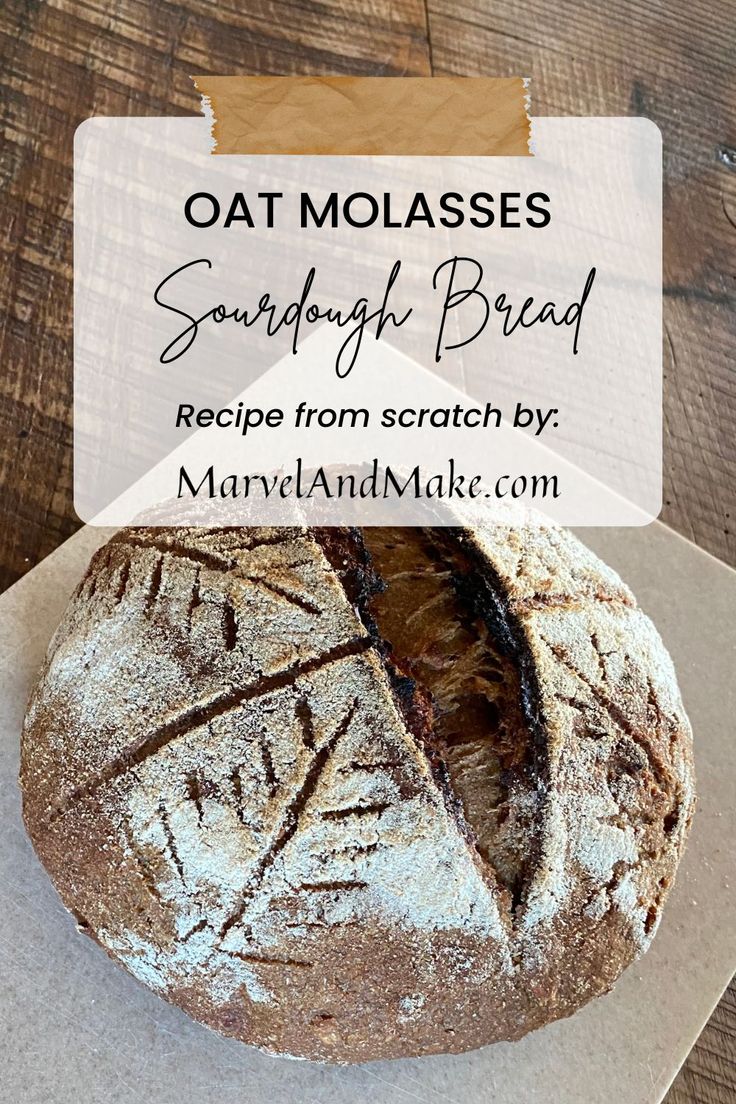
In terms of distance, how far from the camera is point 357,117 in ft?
6.35

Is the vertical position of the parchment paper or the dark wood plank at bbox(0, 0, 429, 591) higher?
the dark wood plank at bbox(0, 0, 429, 591)

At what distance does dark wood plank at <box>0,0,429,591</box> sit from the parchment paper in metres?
0.19

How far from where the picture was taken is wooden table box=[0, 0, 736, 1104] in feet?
5.58

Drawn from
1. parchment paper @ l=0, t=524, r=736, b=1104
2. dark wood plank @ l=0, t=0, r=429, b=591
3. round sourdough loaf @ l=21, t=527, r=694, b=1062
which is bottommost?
parchment paper @ l=0, t=524, r=736, b=1104

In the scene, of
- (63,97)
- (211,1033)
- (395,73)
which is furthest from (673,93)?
(211,1033)

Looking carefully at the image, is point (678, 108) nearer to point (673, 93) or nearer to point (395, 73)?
point (673, 93)

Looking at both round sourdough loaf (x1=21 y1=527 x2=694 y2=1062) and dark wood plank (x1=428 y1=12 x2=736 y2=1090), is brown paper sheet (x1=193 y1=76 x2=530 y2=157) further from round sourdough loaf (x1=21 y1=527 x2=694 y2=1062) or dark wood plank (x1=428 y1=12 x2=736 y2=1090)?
round sourdough loaf (x1=21 y1=527 x2=694 y2=1062)

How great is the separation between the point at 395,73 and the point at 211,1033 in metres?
1.82

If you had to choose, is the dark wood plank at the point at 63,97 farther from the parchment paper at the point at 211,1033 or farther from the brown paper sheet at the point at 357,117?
the parchment paper at the point at 211,1033

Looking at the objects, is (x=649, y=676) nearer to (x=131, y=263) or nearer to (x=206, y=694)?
(x=206, y=694)

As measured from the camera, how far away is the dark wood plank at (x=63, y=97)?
1683 millimetres

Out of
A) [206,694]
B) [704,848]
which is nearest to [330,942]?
[206,694]

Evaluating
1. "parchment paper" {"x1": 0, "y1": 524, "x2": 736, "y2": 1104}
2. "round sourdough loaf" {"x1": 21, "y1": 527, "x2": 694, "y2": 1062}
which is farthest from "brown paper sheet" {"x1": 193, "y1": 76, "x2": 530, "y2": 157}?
"round sourdough loaf" {"x1": 21, "y1": 527, "x2": 694, "y2": 1062}

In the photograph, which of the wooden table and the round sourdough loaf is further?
the wooden table
